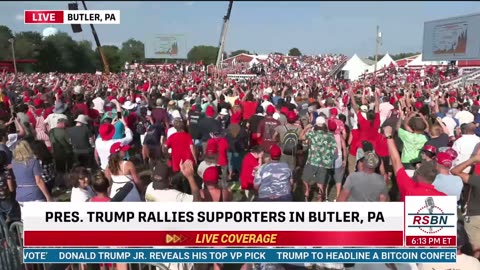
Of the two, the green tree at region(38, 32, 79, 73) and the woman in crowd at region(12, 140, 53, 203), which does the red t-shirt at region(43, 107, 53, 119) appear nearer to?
the woman in crowd at region(12, 140, 53, 203)

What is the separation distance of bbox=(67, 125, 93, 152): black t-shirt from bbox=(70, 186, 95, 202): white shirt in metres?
3.23

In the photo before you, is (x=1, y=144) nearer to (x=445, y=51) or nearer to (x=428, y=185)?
(x=428, y=185)

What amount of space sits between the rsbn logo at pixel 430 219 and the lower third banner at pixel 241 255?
0.19 metres

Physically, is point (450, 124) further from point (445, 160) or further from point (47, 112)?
point (47, 112)

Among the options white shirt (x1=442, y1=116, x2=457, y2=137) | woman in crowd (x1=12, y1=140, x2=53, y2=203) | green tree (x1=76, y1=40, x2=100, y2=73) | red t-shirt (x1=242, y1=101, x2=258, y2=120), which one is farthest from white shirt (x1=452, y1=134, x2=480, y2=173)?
green tree (x1=76, y1=40, x2=100, y2=73)

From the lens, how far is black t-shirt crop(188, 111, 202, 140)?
8.87 meters

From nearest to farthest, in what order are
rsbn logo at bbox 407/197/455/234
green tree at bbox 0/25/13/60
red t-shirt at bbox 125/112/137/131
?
rsbn logo at bbox 407/197/455/234 < red t-shirt at bbox 125/112/137/131 < green tree at bbox 0/25/13/60

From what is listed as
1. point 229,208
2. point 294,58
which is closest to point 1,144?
point 229,208

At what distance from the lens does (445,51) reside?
137 ft

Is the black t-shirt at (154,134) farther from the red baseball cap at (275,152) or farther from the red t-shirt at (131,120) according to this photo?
the red baseball cap at (275,152)

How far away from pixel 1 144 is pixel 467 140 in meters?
6.41

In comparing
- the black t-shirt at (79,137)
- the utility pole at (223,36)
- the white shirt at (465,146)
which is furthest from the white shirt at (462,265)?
the utility pole at (223,36)

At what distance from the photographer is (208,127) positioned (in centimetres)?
866

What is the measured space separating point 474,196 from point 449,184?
0.44 m
